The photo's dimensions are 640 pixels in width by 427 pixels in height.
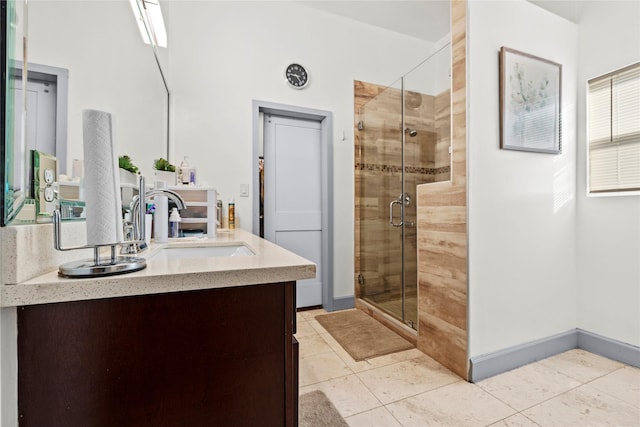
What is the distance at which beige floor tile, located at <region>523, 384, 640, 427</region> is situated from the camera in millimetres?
1345

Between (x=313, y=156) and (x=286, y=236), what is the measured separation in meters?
0.85

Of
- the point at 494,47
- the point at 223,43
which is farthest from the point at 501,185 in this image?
the point at 223,43

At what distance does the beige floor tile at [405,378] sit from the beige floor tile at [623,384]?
765 millimetres

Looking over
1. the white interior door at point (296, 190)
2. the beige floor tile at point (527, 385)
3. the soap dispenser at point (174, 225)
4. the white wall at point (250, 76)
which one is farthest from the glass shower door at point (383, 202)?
the soap dispenser at point (174, 225)

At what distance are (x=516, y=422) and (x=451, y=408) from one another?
272 mm

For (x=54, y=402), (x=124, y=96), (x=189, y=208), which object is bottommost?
(x=54, y=402)

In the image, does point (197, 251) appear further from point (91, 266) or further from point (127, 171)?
point (91, 266)

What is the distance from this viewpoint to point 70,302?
2.02 ft

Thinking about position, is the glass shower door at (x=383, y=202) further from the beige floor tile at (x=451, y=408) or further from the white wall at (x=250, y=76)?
the beige floor tile at (x=451, y=408)

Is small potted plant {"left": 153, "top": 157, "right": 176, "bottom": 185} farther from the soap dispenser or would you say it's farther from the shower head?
the shower head

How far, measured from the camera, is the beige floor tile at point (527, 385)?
1.52 meters

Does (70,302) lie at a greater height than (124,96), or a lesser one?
lesser

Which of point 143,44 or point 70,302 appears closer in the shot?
point 70,302

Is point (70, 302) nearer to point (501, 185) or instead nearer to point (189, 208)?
point (189, 208)
